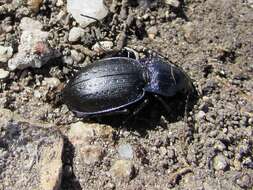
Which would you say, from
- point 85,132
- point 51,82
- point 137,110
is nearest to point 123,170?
point 85,132

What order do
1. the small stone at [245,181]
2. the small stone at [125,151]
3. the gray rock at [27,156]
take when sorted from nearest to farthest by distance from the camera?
the gray rock at [27,156]
the small stone at [125,151]
the small stone at [245,181]

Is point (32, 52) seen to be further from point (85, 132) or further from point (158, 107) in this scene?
point (158, 107)

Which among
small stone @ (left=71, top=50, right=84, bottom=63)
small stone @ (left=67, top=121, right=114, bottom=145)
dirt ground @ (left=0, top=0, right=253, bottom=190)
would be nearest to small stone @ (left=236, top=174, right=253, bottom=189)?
dirt ground @ (left=0, top=0, right=253, bottom=190)

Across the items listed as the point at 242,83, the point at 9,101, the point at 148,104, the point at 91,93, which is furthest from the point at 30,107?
the point at 242,83

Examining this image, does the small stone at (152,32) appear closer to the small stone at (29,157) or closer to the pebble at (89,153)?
the pebble at (89,153)

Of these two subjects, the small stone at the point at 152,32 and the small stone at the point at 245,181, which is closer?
the small stone at the point at 245,181

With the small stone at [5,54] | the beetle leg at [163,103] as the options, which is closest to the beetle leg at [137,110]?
the beetle leg at [163,103]

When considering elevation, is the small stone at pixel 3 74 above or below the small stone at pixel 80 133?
above
